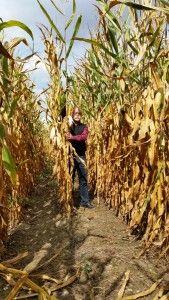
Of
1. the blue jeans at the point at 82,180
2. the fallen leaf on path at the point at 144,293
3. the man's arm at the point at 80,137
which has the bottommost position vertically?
the fallen leaf on path at the point at 144,293

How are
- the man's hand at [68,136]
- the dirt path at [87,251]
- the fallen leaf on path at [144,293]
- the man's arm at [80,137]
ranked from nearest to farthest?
1. the fallen leaf on path at [144,293]
2. the dirt path at [87,251]
3. the man's hand at [68,136]
4. the man's arm at [80,137]

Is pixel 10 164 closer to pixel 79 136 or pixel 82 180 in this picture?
pixel 79 136

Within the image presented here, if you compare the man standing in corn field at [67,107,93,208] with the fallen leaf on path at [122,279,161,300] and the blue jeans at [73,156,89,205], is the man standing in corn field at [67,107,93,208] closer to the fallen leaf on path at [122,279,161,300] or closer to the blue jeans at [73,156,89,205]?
the blue jeans at [73,156,89,205]

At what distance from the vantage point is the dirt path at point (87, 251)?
10.7 feet

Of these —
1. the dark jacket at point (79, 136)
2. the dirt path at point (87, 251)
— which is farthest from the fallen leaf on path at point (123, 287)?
the dark jacket at point (79, 136)

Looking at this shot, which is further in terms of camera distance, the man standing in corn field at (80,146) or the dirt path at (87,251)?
the man standing in corn field at (80,146)

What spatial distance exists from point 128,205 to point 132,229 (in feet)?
0.73

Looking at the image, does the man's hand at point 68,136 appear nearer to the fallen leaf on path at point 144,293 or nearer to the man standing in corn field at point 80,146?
the man standing in corn field at point 80,146

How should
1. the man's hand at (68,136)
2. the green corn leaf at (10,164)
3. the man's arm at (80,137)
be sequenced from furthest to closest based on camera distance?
the man's arm at (80,137) < the man's hand at (68,136) < the green corn leaf at (10,164)

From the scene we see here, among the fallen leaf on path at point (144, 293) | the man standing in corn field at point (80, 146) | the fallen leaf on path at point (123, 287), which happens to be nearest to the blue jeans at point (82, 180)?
the man standing in corn field at point (80, 146)

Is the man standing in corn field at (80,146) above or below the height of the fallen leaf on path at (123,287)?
above

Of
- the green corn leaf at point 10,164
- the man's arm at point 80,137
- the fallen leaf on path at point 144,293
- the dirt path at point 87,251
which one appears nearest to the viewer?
the green corn leaf at point 10,164

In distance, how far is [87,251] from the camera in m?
3.95

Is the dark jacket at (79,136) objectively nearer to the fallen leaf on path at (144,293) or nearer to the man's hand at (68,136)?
the man's hand at (68,136)
